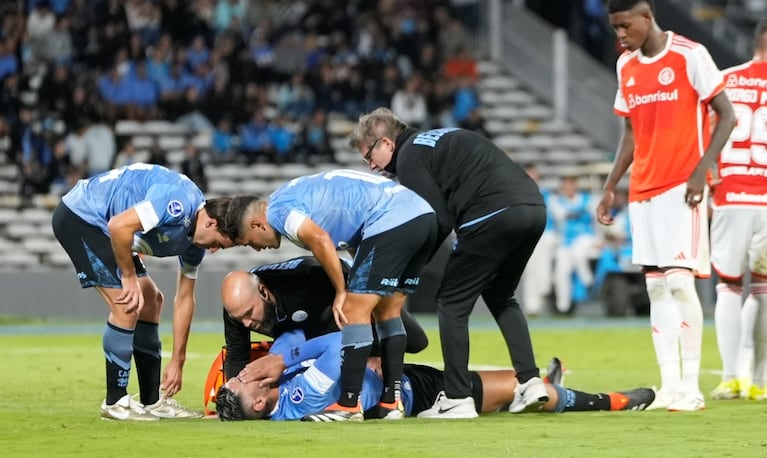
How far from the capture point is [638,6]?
8.77m

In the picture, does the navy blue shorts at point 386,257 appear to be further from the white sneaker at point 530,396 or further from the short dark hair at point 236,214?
the white sneaker at point 530,396

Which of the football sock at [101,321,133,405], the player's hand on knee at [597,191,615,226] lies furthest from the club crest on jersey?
the football sock at [101,321,133,405]

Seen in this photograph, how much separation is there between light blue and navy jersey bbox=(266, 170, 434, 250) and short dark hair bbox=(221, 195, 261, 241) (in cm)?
14

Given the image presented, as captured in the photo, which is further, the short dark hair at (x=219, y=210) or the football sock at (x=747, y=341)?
the football sock at (x=747, y=341)

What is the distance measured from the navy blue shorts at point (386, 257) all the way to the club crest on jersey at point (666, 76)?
6.17ft

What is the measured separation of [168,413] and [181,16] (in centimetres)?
1658

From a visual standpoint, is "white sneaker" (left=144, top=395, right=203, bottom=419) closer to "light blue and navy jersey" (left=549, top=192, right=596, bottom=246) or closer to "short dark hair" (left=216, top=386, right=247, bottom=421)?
"short dark hair" (left=216, top=386, right=247, bottom=421)

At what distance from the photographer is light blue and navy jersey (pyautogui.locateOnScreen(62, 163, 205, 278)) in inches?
318

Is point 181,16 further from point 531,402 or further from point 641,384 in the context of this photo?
point 531,402

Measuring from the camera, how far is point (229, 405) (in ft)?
27.3

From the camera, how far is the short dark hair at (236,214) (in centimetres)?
797

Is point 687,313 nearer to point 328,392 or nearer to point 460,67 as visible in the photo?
point 328,392

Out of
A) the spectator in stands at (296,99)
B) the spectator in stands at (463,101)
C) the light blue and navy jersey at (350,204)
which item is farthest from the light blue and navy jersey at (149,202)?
the spectator in stands at (463,101)

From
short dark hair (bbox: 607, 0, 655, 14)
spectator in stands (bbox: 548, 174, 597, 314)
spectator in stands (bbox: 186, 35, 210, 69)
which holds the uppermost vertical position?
short dark hair (bbox: 607, 0, 655, 14)
